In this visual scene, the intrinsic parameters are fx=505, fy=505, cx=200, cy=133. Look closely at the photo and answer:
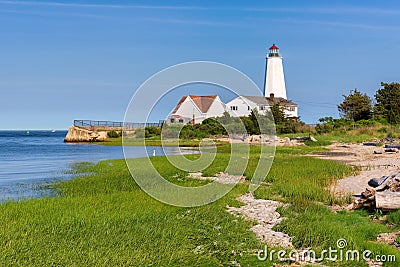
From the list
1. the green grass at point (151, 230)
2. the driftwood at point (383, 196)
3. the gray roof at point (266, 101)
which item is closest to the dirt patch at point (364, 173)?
the green grass at point (151, 230)

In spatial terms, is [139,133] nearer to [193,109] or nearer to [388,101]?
[193,109]

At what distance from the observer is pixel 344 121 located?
204ft

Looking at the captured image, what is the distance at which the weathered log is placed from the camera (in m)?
12.8

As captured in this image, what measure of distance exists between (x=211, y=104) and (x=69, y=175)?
27.8m

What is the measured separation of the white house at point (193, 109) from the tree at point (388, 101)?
63.7ft

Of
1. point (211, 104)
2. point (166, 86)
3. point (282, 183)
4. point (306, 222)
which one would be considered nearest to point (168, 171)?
point (282, 183)

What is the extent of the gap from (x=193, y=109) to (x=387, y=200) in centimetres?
3335

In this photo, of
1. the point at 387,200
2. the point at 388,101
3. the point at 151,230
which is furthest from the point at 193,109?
the point at 151,230

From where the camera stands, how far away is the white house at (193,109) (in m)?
40.1

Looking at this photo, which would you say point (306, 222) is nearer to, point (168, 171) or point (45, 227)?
point (45, 227)

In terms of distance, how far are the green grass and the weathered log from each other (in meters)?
0.54

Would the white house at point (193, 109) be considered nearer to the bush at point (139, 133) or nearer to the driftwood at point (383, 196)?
the bush at point (139, 133)

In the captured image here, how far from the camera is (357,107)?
66.6 m

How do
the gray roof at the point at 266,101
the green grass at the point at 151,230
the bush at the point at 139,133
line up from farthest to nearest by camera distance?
the gray roof at the point at 266,101, the bush at the point at 139,133, the green grass at the point at 151,230
